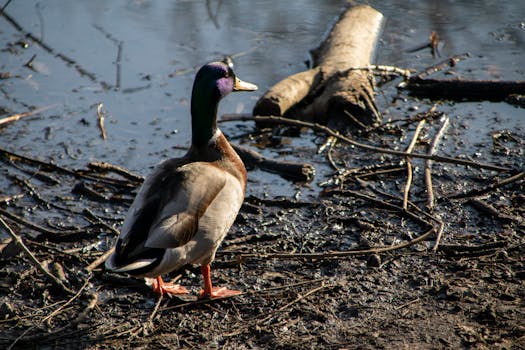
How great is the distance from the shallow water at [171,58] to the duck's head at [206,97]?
3.17 ft

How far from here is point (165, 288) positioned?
4191mm

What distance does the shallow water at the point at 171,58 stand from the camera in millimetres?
6344

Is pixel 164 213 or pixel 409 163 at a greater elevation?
pixel 164 213

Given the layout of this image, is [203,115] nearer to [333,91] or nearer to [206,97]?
[206,97]

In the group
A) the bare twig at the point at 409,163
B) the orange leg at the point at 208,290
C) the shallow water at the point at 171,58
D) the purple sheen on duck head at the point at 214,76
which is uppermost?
the purple sheen on duck head at the point at 214,76

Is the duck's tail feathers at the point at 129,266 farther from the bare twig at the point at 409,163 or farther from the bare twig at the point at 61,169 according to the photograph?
the bare twig at the point at 409,163

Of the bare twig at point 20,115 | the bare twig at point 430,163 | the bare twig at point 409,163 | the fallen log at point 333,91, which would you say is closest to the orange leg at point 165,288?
the bare twig at point 409,163

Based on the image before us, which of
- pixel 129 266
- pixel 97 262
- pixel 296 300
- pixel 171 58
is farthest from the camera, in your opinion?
pixel 171 58

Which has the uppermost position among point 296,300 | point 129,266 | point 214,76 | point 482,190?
point 214,76

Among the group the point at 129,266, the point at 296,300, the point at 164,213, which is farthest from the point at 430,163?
the point at 129,266

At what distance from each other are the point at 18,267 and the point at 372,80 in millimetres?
3851

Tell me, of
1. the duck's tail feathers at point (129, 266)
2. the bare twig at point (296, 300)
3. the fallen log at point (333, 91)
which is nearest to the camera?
the duck's tail feathers at point (129, 266)

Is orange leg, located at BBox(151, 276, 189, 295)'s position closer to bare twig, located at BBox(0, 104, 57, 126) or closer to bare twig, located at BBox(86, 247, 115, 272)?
bare twig, located at BBox(86, 247, 115, 272)

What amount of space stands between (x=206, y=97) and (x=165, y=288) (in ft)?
3.86
